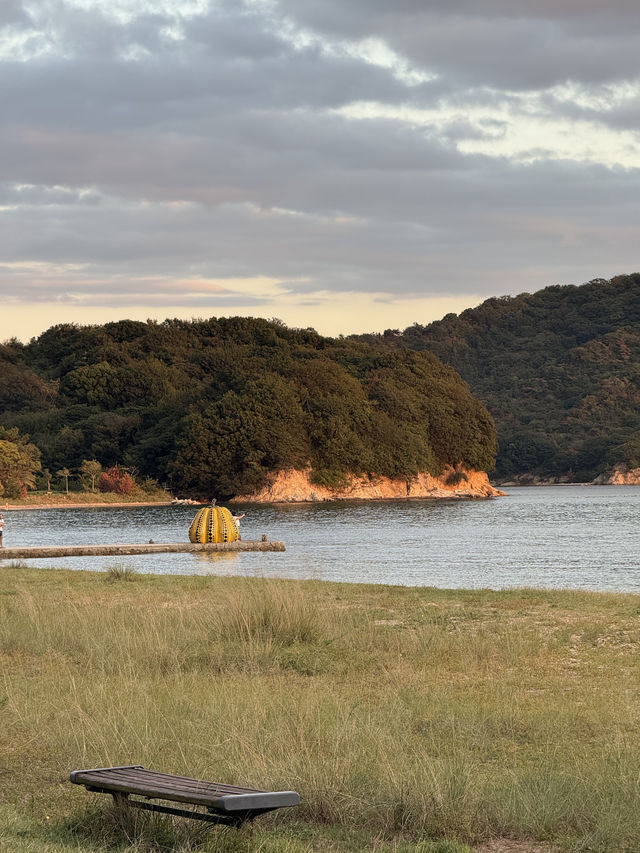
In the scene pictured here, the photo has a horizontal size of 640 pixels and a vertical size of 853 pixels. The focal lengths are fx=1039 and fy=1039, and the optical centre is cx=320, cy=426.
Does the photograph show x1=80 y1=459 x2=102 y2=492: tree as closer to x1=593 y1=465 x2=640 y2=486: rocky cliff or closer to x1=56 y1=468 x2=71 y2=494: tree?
x1=56 y1=468 x2=71 y2=494: tree

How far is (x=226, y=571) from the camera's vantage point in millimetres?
28656

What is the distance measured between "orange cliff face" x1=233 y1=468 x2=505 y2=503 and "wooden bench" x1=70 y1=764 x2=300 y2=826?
344 ft

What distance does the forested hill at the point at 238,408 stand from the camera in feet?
358

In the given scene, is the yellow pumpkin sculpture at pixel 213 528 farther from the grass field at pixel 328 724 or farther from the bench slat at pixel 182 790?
the bench slat at pixel 182 790

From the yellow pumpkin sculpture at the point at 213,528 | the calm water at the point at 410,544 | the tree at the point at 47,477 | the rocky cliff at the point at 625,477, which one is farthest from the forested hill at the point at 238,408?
the yellow pumpkin sculpture at the point at 213,528

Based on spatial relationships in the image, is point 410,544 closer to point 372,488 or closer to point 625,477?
point 372,488

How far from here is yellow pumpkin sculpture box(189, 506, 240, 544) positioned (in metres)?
38.2

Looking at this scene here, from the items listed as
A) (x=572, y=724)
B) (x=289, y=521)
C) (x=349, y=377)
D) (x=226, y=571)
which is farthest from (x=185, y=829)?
(x=349, y=377)

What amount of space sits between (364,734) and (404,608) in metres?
9.04

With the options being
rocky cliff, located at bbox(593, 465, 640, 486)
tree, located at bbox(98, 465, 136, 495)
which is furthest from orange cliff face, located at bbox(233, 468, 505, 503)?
rocky cliff, located at bbox(593, 465, 640, 486)

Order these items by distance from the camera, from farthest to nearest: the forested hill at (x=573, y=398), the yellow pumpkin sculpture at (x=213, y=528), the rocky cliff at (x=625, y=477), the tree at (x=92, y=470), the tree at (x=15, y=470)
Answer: the forested hill at (x=573, y=398) → the rocky cliff at (x=625, y=477) → the tree at (x=92, y=470) → the tree at (x=15, y=470) → the yellow pumpkin sculpture at (x=213, y=528)

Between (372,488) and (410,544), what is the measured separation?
72.6m

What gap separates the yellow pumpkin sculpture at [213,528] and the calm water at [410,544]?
181 centimetres

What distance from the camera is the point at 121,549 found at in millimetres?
35781
